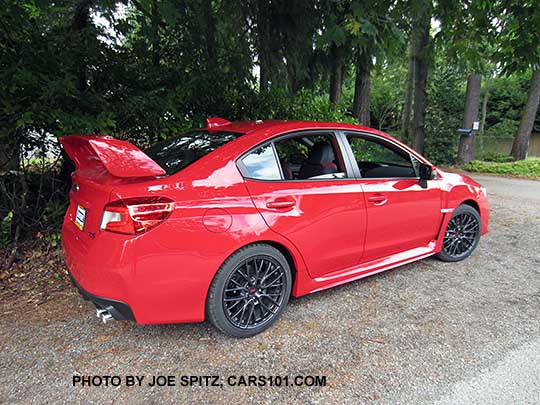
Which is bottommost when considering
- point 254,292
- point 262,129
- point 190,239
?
point 254,292

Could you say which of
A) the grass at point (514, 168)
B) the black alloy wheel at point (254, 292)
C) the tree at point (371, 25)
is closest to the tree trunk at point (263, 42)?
the tree at point (371, 25)

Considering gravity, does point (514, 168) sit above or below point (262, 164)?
below

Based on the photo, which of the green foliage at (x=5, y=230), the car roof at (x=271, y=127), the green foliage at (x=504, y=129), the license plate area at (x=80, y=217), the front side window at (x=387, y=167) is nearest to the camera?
the license plate area at (x=80, y=217)

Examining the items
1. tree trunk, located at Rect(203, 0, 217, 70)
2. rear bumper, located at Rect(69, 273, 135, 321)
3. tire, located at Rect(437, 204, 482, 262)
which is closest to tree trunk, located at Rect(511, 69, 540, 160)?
tire, located at Rect(437, 204, 482, 262)

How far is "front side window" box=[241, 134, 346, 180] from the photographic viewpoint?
8.13 ft

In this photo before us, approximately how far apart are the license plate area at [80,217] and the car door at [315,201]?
1087 mm

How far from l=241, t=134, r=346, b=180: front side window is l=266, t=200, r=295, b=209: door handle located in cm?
19

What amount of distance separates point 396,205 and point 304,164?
922 millimetres

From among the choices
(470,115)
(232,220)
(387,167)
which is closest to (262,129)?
(232,220)

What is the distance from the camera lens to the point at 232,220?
2.24m

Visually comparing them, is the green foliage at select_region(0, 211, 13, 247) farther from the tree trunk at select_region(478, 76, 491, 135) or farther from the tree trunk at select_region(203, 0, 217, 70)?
the tree trunk at select_region(478, 76, 491, 135)

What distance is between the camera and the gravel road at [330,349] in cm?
196

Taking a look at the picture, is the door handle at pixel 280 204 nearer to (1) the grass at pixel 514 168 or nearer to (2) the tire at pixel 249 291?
(2) the tire at pixel 249 291

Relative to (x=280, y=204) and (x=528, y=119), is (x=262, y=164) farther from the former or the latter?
(x=528, y=119)
